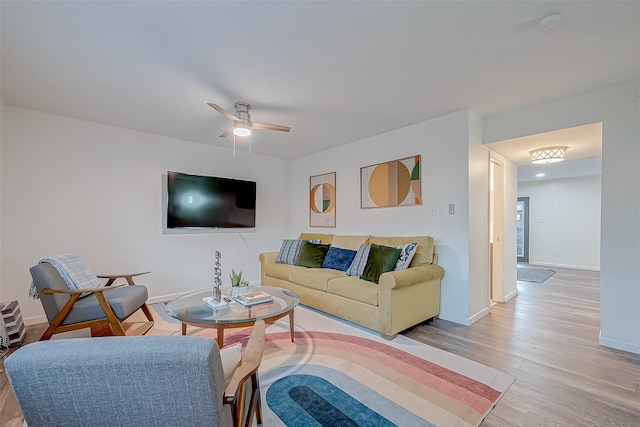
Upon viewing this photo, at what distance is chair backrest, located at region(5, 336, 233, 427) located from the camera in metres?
0.80

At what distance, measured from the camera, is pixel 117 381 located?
2.72 ft

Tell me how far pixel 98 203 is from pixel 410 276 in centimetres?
388

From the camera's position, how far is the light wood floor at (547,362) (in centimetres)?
171

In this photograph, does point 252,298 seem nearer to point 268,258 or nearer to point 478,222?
point 268,258

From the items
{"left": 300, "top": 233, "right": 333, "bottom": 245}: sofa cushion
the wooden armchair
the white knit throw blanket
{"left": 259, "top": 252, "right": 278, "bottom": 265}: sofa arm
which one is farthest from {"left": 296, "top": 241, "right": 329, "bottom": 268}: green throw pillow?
the white knit throw blanket

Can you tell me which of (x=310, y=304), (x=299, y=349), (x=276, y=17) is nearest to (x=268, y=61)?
(x=276, y=17)

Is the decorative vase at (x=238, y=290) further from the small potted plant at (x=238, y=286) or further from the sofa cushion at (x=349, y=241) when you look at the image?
the sofa cushion at (x=349, y=241)

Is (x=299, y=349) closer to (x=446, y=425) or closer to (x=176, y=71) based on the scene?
(x=446, y=425)

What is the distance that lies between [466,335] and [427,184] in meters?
1.74

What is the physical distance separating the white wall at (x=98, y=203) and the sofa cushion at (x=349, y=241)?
171 centimetres

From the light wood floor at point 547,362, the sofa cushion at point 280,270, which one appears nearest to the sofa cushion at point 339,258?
the sofa cushion at point 280,270

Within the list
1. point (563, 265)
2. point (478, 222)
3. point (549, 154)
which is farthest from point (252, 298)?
point (563, 265)

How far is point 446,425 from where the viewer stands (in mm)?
1614

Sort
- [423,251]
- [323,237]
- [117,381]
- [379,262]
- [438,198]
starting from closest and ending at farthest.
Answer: [117,381] → [379,262] → [423,251] → [438,198] → [323,237]
